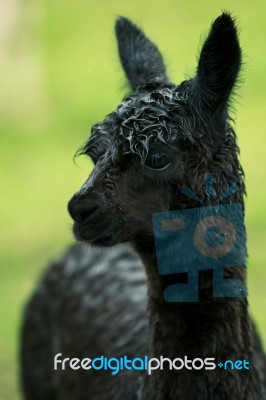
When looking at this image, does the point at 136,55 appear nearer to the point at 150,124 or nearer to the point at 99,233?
the point at 150,124

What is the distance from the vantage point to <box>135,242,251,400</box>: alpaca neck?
3.57 m

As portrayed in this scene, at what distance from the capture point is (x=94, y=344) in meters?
4.74

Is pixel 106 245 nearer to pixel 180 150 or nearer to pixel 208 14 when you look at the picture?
pixel 180 150

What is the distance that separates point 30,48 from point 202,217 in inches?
505

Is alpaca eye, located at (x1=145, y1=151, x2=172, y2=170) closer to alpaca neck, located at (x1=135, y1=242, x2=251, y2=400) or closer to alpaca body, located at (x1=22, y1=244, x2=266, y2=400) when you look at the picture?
alpaca neck, located at (x1=135, y1=242, x2=251, y2=400)

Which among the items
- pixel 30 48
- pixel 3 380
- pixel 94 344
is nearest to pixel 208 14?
pixel 30 48

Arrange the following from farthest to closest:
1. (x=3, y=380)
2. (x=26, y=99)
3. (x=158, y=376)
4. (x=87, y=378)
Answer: (x=26, y=99) < (x=3, y=380) < (x=87, y=378) < (x=158, y=376)

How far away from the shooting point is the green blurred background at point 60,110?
9.12 meters

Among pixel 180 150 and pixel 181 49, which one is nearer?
pixel 180 150

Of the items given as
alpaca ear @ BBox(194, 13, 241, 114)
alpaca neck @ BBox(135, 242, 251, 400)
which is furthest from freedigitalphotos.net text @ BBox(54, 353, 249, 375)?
alpaca ear @ BBox(194, 13, 241, 114)
